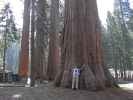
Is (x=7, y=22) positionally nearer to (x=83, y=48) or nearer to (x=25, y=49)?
(x=25, y=49)

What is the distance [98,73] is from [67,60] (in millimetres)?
1601

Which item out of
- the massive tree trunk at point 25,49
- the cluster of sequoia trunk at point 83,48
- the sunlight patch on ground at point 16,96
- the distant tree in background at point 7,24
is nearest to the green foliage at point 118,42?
the distant tree in background at point 7,24

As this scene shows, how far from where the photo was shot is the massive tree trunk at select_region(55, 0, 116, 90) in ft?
42.3

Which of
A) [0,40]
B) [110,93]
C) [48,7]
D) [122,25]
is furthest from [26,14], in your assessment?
[122,25]

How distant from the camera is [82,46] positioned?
13.3 m

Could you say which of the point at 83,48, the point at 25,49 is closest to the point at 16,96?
the point at 83,48

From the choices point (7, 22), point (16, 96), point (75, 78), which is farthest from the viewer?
point (7, 22)

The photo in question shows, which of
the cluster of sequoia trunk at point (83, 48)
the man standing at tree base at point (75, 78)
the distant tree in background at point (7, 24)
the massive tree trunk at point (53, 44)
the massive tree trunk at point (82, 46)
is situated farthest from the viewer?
the distant tree in background at point (7, 24)

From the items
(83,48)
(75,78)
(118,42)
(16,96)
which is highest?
(118,42)

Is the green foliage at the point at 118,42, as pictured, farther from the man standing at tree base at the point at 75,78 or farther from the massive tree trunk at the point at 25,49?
the man standing at tree base at the point at 75,78

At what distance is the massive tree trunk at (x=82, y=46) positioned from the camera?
12.9 m

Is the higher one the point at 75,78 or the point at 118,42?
the point at 118,42

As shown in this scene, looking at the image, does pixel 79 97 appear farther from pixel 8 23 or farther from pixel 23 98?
pixel 8 23

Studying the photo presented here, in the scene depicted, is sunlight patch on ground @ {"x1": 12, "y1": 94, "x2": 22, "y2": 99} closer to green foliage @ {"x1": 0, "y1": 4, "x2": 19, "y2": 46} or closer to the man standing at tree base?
the man standing at tree base
